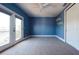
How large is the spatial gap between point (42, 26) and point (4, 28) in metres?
7.20

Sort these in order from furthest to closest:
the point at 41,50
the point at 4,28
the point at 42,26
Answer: the point at 42,26 → the point at 4,28 → the point at 41,50

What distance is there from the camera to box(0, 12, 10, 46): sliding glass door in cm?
502

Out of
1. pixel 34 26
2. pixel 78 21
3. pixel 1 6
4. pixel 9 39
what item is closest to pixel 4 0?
pixel 1 6

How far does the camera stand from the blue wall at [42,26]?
12039 mm

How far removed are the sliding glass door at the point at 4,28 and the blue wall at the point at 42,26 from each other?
650 centimetres

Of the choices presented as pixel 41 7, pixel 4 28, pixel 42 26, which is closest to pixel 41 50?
pixel 4 28

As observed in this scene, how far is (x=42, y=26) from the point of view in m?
12.1

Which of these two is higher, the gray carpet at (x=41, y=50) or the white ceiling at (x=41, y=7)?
the white ceiling at (x=41, y=7)

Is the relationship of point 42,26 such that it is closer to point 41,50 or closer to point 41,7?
point 41,7

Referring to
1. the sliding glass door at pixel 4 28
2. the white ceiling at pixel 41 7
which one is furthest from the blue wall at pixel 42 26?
the sliding glass door at pixel 4 28

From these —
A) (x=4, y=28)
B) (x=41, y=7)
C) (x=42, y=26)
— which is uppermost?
(x=41, y=7)

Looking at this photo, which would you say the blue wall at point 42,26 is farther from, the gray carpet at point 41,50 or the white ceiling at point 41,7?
the gray carpet at point 41,50

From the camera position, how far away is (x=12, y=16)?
5.81 meters

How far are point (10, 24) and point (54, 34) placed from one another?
24.3ft
